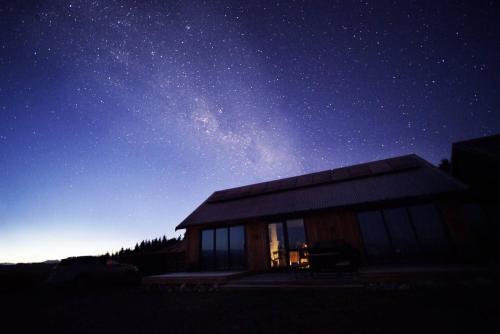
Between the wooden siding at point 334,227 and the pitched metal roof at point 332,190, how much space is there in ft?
2.02

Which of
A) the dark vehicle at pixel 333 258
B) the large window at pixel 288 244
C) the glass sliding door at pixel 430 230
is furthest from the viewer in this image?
the large window at pixel 288 244

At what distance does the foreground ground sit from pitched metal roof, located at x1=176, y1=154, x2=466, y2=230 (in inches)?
193

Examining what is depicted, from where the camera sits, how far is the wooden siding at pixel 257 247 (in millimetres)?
12859

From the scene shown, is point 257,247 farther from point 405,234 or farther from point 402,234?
point 405,234

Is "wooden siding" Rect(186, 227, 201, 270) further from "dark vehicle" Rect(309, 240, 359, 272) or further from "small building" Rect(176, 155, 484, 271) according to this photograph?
"dark vehicle" Rect(309, 240, 359, 272)

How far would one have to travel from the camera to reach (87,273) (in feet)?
36.0

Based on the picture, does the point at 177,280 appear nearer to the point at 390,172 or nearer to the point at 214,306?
the point at 214,306

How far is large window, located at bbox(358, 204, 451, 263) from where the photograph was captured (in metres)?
9.85

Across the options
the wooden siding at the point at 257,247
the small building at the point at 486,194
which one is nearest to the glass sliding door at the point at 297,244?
the wooden siding at the point at 257,247

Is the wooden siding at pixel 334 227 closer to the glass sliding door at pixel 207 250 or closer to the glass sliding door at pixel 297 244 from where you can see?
the glass sliding door at pixel 297 244

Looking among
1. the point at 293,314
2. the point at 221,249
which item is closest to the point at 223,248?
the point at 221,249

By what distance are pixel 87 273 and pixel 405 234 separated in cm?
1484

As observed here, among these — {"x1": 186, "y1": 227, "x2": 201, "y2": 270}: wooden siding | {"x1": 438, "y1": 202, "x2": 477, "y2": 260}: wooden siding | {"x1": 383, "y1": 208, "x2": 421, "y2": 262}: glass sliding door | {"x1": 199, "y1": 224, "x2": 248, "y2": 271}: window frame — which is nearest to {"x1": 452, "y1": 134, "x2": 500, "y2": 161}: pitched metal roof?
{"x1": 438, "y1": 202, "x2": 477, "y2": 260}: wooden siding

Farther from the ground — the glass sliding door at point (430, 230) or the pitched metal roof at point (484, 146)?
the pitched metal roof at point (484, 146)
